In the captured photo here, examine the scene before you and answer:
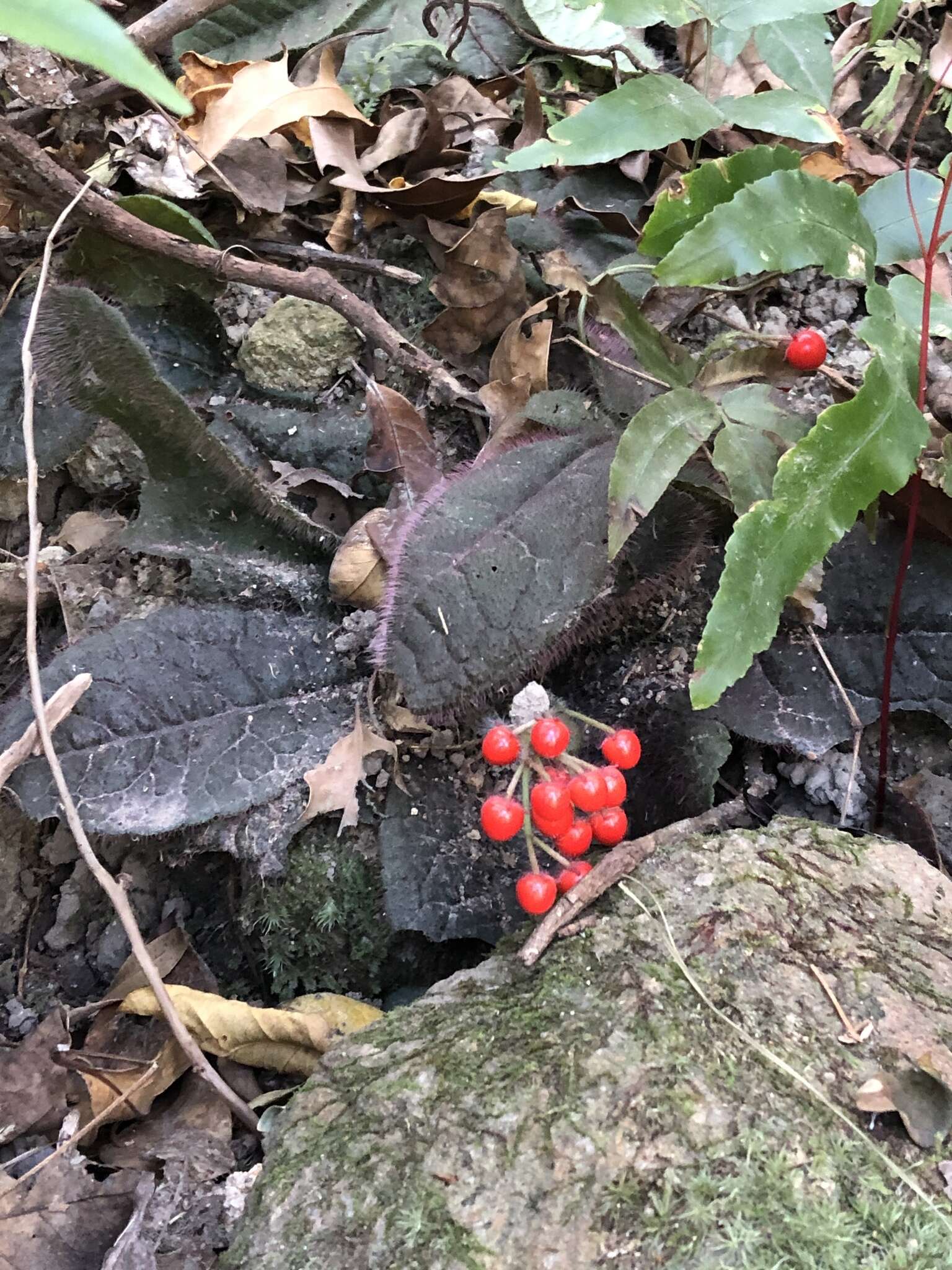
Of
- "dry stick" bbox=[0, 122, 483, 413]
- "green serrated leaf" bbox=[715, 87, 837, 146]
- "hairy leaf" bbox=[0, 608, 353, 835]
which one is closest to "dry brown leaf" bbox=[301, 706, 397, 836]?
"hairy leaf" bbox=[0, 608, 353, 835]

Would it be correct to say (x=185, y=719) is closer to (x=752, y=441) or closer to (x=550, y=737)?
(x=550, y=737)

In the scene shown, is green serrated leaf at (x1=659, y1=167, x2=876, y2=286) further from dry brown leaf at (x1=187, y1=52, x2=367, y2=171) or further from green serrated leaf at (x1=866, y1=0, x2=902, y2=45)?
dry brown leaf at (x1=187, y1=52, x2=367, y2=171)

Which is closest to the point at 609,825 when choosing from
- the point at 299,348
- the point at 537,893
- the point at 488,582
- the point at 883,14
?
the point at 537,893

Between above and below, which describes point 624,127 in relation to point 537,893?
above

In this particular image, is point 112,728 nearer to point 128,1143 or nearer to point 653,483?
point 128,1143

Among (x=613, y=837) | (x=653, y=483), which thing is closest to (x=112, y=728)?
(x=613, y=837)

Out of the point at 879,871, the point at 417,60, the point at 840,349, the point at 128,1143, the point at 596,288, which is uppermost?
the point at 417,60
